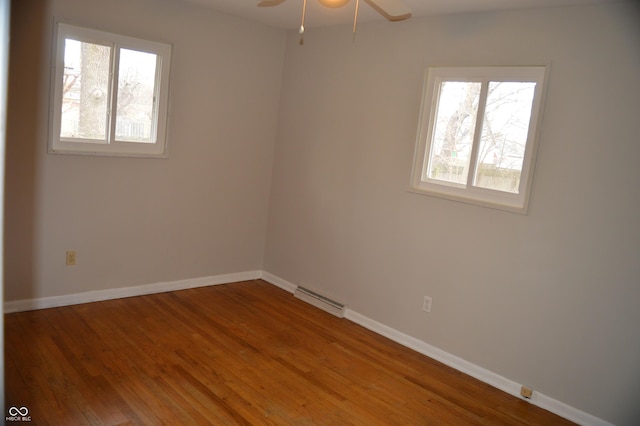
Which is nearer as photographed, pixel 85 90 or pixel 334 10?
pixel 85 90

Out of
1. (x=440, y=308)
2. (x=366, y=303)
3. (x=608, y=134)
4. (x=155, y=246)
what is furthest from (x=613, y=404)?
(x=155, y=246)

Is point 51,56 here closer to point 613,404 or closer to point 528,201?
point 528,201

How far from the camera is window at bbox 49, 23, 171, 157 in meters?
3.38

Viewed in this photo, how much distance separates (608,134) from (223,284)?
334 centimetres

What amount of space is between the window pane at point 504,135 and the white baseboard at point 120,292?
8.16 ft

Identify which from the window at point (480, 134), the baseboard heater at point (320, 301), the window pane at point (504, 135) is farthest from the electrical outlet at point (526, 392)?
the baseboard heater at point (320, 301)

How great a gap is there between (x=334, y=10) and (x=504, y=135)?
1.57 m

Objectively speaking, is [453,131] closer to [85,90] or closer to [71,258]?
[85,90]

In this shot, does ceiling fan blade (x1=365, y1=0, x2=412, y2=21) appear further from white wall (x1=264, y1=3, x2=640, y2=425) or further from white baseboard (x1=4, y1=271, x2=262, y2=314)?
white baseboard (x1=4, y1=271, x2=262, y2=314)

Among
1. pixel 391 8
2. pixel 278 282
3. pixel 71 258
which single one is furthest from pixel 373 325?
pixel 391 8

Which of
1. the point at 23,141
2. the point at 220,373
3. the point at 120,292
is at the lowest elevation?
the point at 220,373

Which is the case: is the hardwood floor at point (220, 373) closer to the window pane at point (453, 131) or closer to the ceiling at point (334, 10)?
the window pane at point (453, 131)

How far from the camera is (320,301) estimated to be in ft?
13.9

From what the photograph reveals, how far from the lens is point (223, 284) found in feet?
15.0
